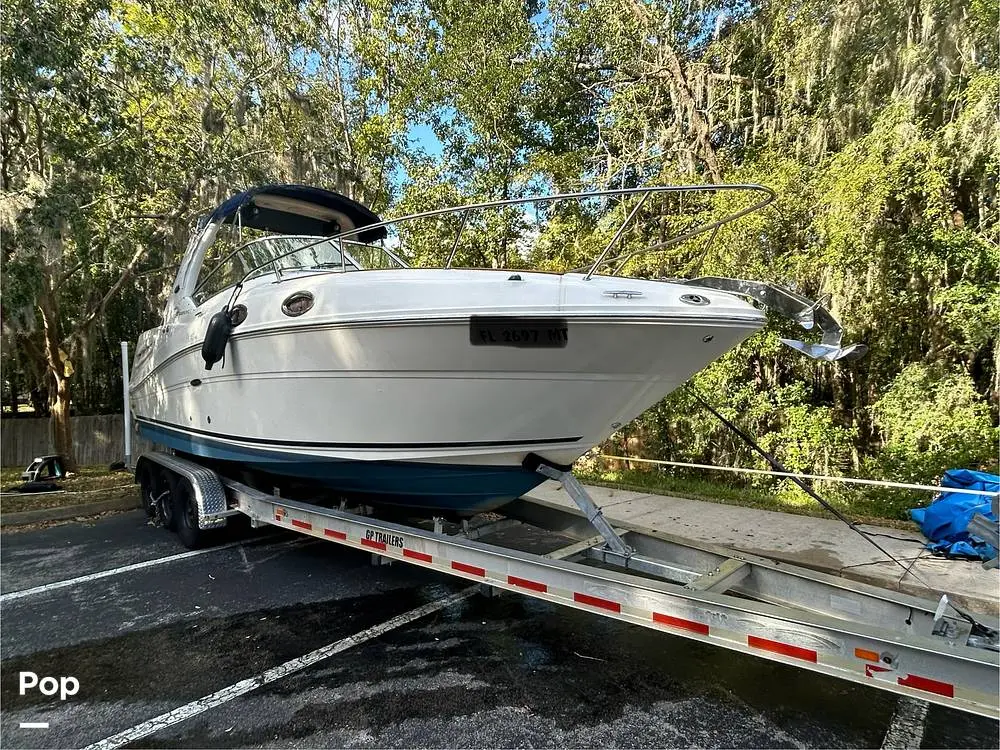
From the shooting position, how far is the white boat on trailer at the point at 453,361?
3014mm

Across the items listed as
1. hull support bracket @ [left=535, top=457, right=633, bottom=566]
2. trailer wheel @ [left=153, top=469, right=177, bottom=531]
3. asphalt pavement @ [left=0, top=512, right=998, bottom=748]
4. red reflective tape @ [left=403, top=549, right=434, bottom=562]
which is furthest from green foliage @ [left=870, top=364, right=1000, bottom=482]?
trailer wheel @ [left=153, top=469, right=177, bottom=531]

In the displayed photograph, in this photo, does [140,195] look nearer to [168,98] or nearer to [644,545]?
[168,98]

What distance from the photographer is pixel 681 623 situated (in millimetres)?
2545

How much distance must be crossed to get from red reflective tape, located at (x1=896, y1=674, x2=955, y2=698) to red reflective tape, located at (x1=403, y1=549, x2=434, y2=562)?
227cm

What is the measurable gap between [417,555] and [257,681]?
40.2 inches

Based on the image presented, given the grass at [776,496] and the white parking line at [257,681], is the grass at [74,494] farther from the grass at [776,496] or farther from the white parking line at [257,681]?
the grass at [776,496]

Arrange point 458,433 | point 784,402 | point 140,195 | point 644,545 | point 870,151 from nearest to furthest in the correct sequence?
1. point 458,433
2. point 644,545
3. point 870,151
4. point 784,402
5. point 140,195

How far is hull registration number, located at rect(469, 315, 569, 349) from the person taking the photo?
3004mm

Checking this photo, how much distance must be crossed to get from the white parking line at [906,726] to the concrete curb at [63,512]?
736 centimetres

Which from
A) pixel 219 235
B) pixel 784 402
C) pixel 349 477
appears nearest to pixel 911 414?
pixel 784 402

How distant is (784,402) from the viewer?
305 inches

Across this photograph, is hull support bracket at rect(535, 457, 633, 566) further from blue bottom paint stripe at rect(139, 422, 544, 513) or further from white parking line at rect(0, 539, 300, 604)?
white parking line at rect(0, 539, 300, 604)

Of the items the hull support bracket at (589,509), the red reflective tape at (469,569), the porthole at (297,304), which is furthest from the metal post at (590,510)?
the porthole at (297,304)

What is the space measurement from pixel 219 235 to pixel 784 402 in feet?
22.6
